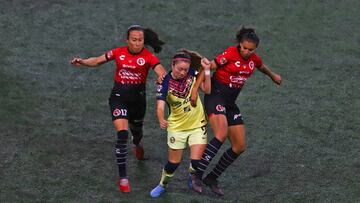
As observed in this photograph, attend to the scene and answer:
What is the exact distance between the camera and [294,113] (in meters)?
10.8

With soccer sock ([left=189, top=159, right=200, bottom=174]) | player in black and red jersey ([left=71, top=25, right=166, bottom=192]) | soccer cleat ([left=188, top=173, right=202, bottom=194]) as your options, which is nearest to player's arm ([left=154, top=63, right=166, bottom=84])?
player in black and red jersey ([left=71, top=25, right=166, bottom=192])

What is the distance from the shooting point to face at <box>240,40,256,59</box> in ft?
26.0

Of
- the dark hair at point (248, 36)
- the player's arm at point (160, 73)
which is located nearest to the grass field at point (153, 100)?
the player's arm at point (160, 73)

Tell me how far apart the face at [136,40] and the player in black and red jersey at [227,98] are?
89cm

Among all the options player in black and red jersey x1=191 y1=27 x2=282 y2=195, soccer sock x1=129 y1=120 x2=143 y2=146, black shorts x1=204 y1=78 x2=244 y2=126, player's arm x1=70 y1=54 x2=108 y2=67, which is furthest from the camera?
soccer sock x1=129 y1=120 x2=143 y2=146

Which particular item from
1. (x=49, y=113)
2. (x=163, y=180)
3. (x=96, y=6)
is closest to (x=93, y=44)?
(x=96, y=6)

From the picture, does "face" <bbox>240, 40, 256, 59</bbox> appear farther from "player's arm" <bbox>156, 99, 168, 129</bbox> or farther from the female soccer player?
"player's arm" <bbox>156, 99, 168, 129</bbox>

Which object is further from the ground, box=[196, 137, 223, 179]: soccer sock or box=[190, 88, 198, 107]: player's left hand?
box=[190, 88, 198, 107]: player's left hand

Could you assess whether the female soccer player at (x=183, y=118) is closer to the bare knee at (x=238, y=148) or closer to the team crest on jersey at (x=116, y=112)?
the bare knee at (x=238, y=148)

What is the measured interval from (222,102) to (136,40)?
4.28 ft

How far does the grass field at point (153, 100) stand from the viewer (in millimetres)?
8492

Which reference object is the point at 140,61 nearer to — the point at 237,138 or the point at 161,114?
the point at 161,114

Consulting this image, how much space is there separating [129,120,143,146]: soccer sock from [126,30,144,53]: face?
124cm

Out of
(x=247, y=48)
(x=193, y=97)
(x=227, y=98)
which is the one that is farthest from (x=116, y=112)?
(x=247, y=48)
